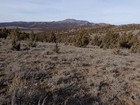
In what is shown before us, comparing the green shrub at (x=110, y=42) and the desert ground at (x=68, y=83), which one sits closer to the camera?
the desert ground at (x=68, y=83)

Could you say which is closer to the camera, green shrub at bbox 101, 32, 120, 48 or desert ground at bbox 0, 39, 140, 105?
desert ground at bbox 0, 39, 140, 105

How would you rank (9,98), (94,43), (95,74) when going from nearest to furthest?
(9,98)
(95,74)
(94,43)

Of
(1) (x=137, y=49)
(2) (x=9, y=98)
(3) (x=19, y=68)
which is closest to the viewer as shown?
(2) (x=9, y=98)

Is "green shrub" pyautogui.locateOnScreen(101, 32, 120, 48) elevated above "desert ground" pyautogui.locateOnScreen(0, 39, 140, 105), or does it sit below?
below

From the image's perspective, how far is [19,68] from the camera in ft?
30.2

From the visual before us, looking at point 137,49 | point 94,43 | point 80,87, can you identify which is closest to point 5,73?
point 80,87

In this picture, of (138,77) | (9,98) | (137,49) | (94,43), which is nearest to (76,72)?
(138,77)

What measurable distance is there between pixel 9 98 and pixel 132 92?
13.6 feet

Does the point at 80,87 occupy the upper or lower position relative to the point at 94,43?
upper

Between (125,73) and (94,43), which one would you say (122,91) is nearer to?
(125,73)

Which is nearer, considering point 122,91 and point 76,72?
point 122,91

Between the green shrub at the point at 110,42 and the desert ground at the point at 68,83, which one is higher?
the desert ground at the point at 68,83

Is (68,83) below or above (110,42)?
above

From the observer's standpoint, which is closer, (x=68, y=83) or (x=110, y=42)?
(x=68, y=83)
